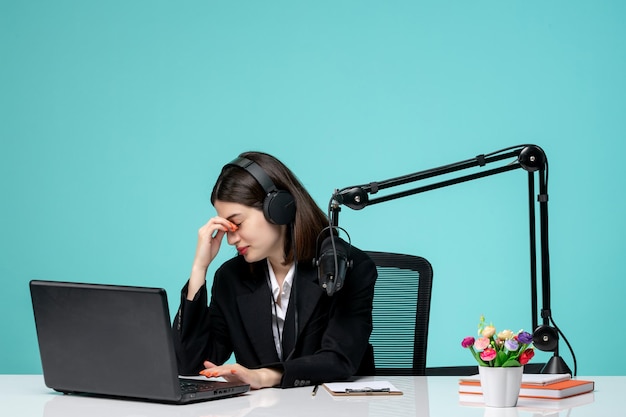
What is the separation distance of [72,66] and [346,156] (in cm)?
129

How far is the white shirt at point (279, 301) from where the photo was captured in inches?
97.6

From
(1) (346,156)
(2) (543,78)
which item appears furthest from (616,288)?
(1) (346,156)

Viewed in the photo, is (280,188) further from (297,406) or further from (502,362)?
(502,362)

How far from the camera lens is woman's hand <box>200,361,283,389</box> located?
2.02m

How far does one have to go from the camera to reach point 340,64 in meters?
4.15

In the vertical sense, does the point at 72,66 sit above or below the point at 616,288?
above

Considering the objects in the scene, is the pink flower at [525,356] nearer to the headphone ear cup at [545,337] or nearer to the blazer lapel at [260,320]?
the headphone ear cup at [545,337]

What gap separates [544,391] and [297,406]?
487 mm

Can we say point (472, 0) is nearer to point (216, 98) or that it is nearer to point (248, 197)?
point (216, 98)

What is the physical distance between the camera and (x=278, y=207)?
2334mm

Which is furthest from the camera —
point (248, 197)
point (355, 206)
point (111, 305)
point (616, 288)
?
point (616, 288)

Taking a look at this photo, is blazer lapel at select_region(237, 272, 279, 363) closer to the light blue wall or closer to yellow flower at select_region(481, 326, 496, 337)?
yellow flower at select_region(481, 326, 496, 337)

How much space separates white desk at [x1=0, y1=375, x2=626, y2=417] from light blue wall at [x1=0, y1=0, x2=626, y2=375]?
6.32 feet

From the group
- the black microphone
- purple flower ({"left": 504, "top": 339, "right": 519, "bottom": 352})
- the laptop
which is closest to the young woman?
the black microphone
